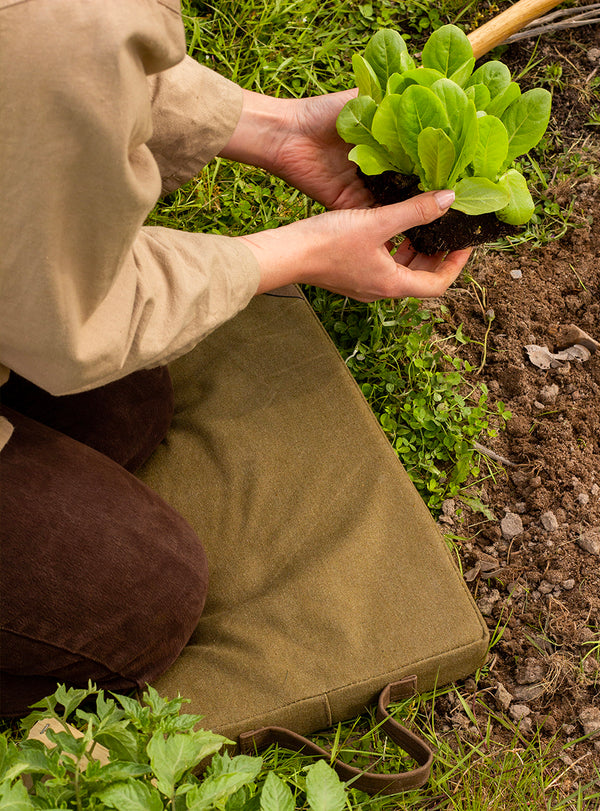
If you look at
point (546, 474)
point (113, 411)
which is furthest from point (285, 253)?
point (546, 474)

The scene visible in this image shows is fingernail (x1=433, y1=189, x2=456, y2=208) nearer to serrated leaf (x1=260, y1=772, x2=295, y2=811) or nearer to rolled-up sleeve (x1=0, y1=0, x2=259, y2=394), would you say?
rolled-up sleeve (x1=0, y1=0, x2=259, y2=394)

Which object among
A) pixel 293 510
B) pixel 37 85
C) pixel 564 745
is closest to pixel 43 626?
pixel 293 510

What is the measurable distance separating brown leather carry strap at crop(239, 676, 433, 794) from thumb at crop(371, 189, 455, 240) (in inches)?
38.4

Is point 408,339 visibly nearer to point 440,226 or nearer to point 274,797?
point 440,226

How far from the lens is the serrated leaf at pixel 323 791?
34.5 inches

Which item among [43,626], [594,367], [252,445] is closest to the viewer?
[43,626]

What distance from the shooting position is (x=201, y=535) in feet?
5.18

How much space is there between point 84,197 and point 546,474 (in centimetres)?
140

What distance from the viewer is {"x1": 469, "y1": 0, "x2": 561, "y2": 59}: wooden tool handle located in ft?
6.23

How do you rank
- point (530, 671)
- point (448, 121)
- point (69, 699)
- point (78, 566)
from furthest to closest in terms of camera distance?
point (530, 671) → point (448, 121) → point (78, 566) → point (69, 699)

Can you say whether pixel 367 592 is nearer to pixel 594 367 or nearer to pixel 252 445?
pixel 252 445

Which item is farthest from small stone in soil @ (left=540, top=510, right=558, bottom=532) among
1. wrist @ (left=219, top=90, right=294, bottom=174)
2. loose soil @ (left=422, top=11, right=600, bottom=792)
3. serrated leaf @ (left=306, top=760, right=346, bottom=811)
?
wrist @ (left=219, top=90, right=294, bottom=174)

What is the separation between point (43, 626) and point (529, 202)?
1337 mm

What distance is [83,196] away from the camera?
0.85 metres
